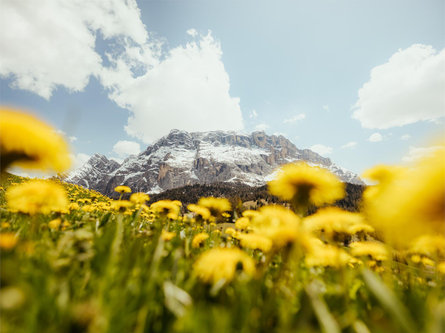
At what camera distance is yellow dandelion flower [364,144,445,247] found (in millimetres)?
990

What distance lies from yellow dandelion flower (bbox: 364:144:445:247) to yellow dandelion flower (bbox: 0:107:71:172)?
233cm

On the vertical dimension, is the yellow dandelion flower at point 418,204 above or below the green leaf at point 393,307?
above

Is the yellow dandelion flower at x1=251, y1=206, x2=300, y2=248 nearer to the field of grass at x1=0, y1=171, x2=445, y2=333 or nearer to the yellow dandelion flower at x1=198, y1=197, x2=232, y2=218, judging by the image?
the field of grass at x1=0, y1=171, x2=445, y2=333

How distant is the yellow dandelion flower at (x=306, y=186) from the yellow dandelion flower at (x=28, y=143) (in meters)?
2.22

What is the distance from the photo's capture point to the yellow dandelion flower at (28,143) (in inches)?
55.6

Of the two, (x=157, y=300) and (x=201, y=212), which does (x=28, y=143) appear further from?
(x=201, y=212)

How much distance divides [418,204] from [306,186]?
4.42 feet

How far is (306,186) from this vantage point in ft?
7.86

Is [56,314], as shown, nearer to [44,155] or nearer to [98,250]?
[98,250]

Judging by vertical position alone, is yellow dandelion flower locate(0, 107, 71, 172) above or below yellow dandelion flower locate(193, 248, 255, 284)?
above

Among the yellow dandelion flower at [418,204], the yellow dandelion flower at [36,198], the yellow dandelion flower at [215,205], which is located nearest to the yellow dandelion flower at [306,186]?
the yellow dandelion flower at [418,204]

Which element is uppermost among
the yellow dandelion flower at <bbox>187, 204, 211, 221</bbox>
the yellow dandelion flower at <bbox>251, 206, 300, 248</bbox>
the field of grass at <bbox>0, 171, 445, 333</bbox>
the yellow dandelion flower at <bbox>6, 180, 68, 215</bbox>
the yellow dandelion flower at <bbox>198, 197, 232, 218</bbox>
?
the yellow dandelion flower at <bbox>198, 197, 232, 218</bbox>

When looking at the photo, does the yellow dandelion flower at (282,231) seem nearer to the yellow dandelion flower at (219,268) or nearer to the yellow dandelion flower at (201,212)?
the yellow dandelion flower at (219,268)

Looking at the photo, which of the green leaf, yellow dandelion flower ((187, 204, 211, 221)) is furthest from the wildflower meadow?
yellow dandelion flower ((187, 204, 211, 221))
